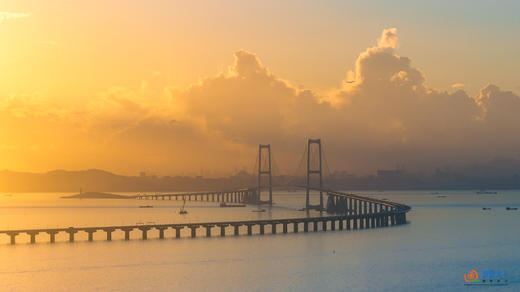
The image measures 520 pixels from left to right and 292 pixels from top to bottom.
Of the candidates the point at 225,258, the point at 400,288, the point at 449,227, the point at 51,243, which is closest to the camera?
the point at 400,288

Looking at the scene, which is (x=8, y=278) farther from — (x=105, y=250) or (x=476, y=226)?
(x=476, y=226)

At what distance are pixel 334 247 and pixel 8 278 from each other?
42608 mm

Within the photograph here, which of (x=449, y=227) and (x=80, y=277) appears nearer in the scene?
(x=80, y=277)

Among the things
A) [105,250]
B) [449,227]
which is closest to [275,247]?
[105,250]

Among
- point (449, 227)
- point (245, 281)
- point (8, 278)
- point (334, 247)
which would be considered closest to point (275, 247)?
point (334, 247)

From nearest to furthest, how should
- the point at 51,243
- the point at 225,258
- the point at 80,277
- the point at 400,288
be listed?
the point at 400,288
the point at 80,277
the point at 225,258
the point at 51,243

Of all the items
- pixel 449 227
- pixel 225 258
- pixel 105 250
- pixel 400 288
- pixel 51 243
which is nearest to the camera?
pixel 400 288

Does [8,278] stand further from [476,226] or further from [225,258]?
[476,226]

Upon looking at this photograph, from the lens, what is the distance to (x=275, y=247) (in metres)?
98.2

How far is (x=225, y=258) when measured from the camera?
86.1m

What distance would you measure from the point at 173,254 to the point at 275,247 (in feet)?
49.6

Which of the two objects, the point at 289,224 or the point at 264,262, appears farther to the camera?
the point at 289,224

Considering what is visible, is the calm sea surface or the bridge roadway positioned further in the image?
the bridge roadway

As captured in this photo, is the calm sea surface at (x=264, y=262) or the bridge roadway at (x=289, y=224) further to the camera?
the bridge roadway at (x=289, y=224)
